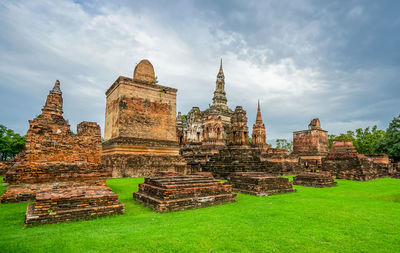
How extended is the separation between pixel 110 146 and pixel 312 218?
12436 mm

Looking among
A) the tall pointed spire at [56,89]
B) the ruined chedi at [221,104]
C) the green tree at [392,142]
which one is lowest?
the green tree at [392,142]

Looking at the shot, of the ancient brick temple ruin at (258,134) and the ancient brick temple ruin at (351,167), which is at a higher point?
the ancient brick temple ruin at (258,134)

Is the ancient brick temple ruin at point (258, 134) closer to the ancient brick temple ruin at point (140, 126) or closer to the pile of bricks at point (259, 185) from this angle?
the ancient brick temple ruin at point (140, 126)

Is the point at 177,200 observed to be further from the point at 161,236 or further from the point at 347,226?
the point at 347,226

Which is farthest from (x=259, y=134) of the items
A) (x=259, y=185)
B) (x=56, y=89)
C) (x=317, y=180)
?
(x=56, y=89)

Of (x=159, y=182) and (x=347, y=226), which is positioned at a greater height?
(x=159, y=182)

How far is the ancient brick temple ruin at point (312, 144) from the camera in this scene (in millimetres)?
31203

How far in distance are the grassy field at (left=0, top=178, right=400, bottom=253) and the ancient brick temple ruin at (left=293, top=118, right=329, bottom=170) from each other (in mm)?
26952

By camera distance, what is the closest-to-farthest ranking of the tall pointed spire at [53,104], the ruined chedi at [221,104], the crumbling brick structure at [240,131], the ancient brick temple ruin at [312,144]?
the tall pointed spire at [53,104] → the crumbling brick structure at [240,131] → the ancient brick temple ruin at [312,144] → the ruined chedi at [221,104]

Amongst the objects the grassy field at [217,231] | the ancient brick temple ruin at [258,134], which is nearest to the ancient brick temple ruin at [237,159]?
the grassy field at [217,231]

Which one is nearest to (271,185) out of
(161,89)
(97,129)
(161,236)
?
(161,236)

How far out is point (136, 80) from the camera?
1550cm

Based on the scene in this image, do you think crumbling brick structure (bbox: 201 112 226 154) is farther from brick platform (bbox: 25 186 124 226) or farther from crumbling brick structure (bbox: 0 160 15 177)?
brick platform (bbox: 25 186 124 226)

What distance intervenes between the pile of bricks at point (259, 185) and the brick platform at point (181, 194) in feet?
6.31
